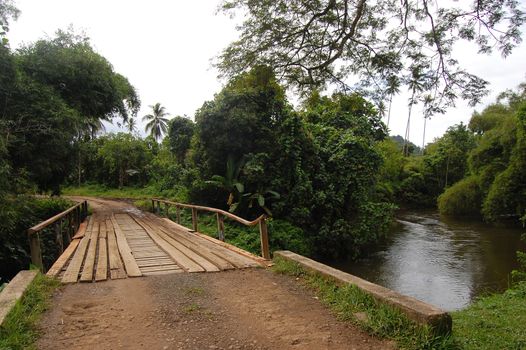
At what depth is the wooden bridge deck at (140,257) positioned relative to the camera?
5.52m

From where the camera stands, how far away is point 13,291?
4062mm

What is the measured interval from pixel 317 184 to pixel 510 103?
23.3 meters

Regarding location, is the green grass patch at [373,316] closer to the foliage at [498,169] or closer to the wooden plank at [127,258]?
the wooden plank at [127,258]

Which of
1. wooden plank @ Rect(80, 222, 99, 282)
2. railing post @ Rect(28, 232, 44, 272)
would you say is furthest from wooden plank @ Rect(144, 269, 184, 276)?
railing post @ Rect(28, 232, 44, 272)

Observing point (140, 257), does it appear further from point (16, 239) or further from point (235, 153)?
point (235, 153)

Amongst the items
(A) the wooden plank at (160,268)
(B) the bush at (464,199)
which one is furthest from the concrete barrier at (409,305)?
(B) the bush at (464,199)

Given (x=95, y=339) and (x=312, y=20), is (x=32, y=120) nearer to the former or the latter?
(x=312, y=20)

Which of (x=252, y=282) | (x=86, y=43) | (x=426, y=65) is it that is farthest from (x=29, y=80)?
(x=426, y=65)

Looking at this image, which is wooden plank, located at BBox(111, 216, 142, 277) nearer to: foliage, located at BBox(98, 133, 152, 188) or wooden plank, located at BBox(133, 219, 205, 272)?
wooden plank, located at BBox(133, 219, 205, 272)

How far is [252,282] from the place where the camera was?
5.02 metres

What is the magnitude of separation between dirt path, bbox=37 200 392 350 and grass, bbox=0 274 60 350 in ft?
0.31

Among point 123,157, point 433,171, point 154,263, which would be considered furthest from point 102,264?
A: point 433,171

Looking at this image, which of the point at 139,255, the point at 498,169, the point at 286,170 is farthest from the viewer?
the point at 498,169

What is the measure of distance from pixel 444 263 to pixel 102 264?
1350cm
